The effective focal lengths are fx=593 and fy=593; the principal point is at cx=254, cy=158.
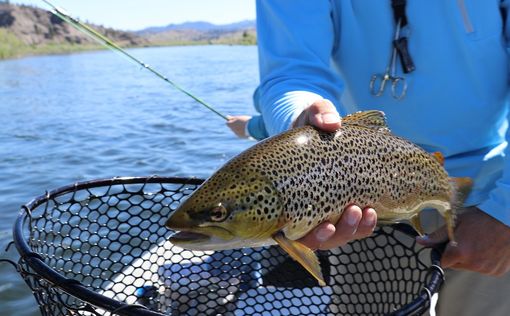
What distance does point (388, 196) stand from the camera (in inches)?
80.0

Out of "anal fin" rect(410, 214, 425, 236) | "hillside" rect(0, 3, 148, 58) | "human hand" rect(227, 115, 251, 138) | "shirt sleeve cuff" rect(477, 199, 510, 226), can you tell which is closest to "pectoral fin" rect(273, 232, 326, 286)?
"anal fin" rect(410, 214, 425, 236)

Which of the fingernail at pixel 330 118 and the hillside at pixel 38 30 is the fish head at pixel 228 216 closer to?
the fingernail at pixel 330 118

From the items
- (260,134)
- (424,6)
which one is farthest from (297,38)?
(260,134)

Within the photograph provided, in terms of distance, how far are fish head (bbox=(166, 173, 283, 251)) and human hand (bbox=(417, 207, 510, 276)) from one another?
30.8 inches

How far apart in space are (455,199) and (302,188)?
789 mm

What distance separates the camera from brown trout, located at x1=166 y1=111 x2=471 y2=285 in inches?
68.4

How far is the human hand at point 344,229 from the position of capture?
184 centimetres

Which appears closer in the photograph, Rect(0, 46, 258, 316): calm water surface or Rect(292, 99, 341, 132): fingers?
Rect(292, 99, 341, 132): fingers

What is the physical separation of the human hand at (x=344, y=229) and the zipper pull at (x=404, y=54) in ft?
2.44

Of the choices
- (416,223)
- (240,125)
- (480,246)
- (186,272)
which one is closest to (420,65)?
(416,223)

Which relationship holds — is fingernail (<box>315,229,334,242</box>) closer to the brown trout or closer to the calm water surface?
the brown trout

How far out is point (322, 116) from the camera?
1.92 m

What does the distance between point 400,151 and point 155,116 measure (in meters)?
15.9

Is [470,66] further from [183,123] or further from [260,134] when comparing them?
[183,123]
